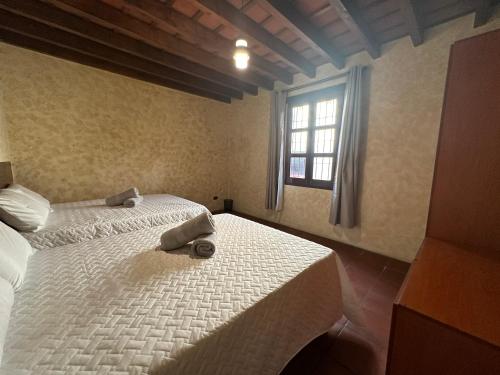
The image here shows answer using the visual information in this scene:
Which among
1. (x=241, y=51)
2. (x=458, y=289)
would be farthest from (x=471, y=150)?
(x=241, y=51)

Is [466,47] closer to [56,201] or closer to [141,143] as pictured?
[141,143]

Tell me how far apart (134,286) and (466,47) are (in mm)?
2080

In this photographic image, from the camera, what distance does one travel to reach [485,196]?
1.00 m

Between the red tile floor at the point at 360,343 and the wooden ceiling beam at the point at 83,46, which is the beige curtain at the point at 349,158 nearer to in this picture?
the red tile floor at the point at 360,343

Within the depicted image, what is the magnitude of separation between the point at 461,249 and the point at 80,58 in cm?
419

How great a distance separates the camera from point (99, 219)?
1.92m

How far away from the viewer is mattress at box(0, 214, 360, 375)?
2.10 ft

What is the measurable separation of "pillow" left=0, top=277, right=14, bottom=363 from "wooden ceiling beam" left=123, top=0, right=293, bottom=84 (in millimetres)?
2036

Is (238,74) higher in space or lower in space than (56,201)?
higher

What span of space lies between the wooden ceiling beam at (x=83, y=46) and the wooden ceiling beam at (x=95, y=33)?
22 centimetres

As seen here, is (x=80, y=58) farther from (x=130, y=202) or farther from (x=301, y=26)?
(x=301, y=26)

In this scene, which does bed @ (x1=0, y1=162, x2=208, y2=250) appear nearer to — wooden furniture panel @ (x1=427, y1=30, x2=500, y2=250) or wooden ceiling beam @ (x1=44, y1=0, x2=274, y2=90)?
wooden ceiling beam @ (x1=44, y1=0, x2=274, y2=90)

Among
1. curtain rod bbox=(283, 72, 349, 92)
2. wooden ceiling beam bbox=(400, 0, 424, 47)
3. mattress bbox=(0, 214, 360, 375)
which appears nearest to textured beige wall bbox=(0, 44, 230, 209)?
curtain rod bbox=(283, 72, 349, 92)

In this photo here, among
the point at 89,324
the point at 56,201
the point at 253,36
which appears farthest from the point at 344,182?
the point at 56,201
